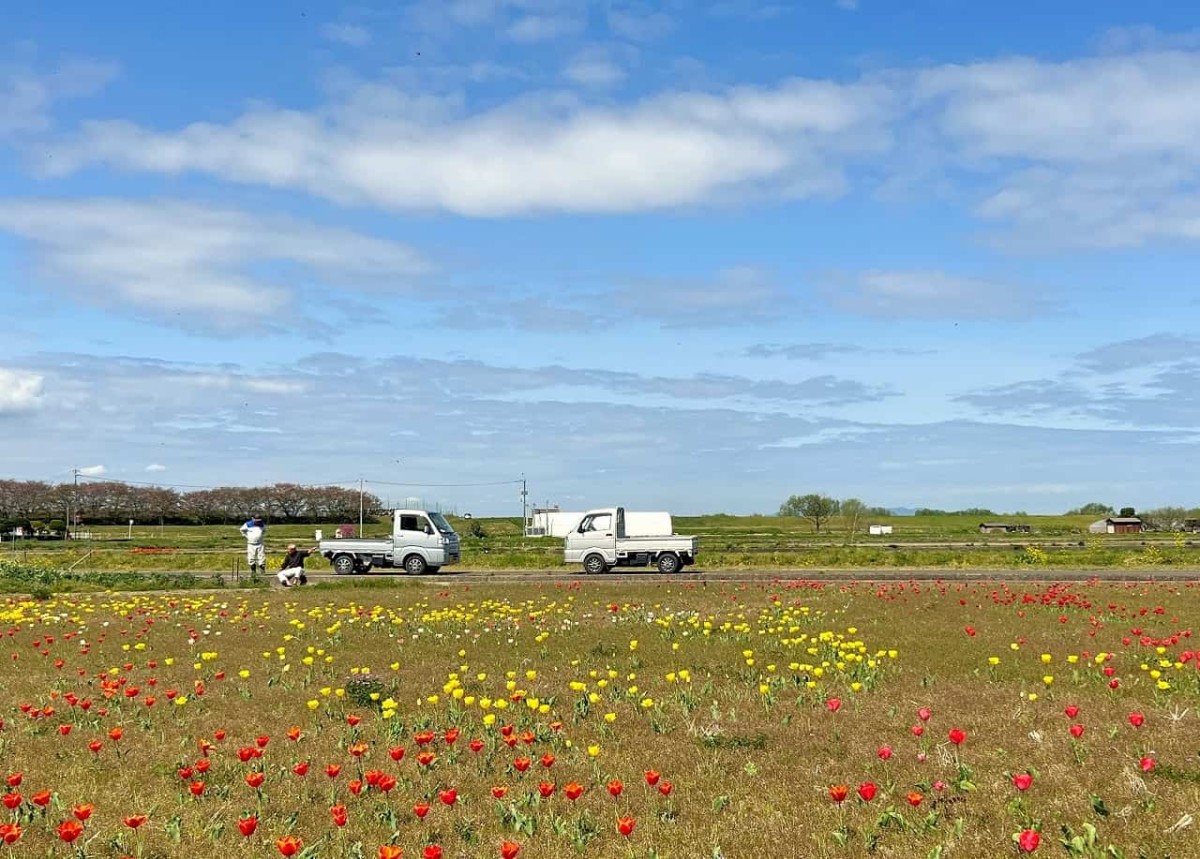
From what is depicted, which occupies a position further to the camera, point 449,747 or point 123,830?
point 449,747

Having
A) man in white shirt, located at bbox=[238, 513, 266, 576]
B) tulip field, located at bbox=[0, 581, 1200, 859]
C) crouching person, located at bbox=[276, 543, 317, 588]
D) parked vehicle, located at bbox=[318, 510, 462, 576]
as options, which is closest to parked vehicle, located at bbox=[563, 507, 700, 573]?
parked vehicle, located at bbox=[318, 510, 462, 576]

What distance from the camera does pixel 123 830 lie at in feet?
20.6

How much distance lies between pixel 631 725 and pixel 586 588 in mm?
16606

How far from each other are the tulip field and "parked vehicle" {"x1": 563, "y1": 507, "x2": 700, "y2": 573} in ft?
76.5

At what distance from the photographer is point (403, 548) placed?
40125 mm

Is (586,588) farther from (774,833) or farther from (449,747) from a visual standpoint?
(774,833)

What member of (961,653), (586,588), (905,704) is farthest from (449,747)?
(586,588)

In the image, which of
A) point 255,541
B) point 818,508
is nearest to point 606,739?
point 255,541

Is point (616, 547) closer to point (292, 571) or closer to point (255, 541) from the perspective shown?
point (255, 541)

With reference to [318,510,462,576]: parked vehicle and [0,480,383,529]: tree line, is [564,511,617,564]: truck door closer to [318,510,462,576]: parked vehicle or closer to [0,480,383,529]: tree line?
[318,510,462,576]: parked vehicle

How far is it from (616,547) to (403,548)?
28.1 feet

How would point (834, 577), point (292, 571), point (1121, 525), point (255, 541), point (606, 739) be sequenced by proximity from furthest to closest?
1. point (1121, 525)
2. point (255, 541)
3. point (834, 577)
4. point (292, 571)
5. point (606, 739)

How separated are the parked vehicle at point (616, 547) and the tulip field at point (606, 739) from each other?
76.5 feet

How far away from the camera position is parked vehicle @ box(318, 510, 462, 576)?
40.1 metres
